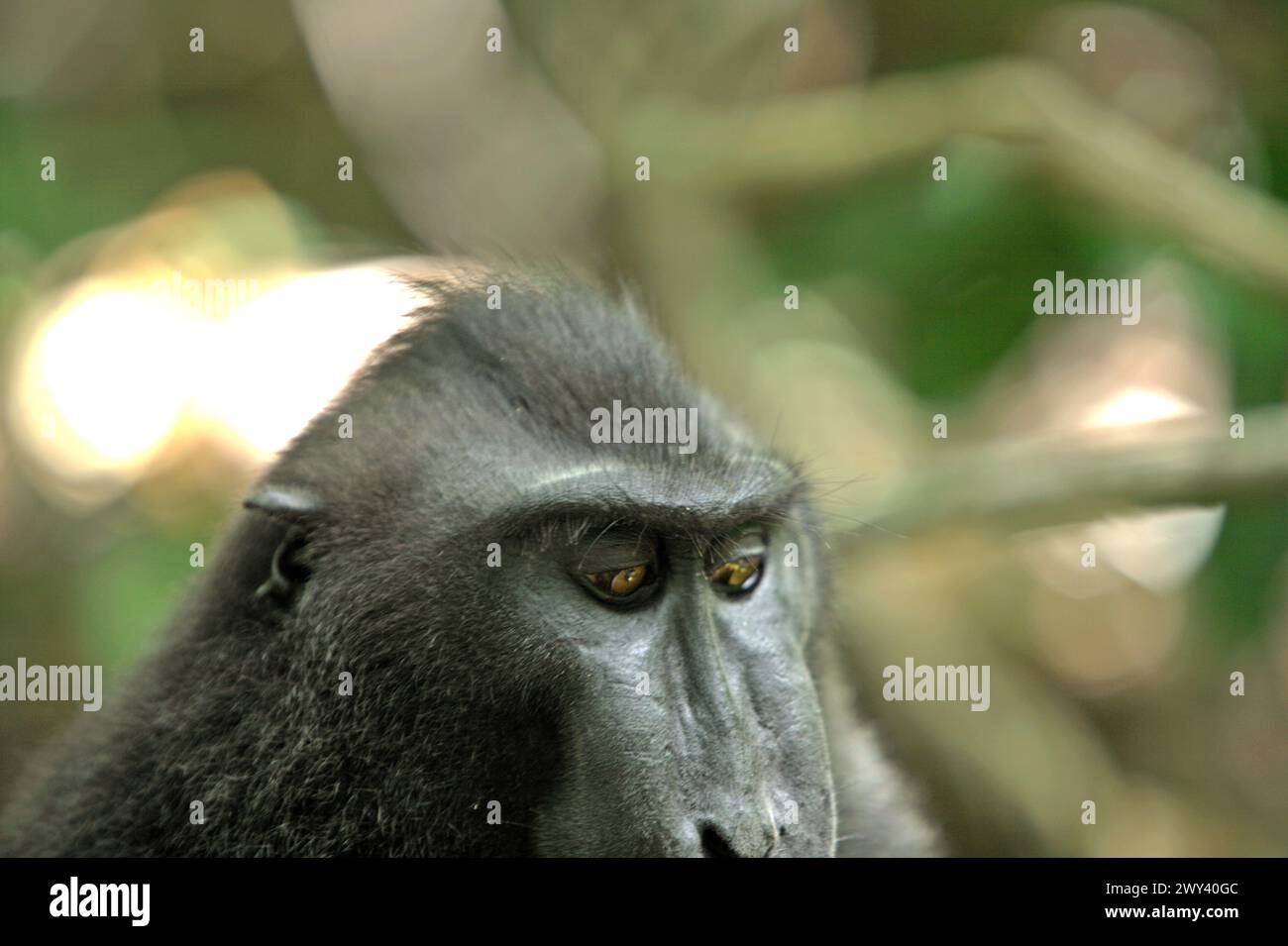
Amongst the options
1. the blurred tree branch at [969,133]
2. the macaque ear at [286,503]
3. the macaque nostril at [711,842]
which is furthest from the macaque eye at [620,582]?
the blurred tree branch at [969,133]

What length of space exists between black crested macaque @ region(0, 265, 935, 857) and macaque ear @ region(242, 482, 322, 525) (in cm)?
1

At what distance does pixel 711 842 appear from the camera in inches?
141

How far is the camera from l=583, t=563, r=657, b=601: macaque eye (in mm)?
3875

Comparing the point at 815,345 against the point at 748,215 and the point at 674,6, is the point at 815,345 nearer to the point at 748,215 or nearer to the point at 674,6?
the point at 748,215

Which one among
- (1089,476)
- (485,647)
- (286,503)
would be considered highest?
(1089,476)

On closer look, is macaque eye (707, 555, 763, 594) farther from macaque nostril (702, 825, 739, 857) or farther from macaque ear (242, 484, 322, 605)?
macaque ear (242, 484, 322, 605)

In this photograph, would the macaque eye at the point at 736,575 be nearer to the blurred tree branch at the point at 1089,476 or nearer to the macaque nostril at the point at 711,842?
the macaque nostril at the point at 711,842

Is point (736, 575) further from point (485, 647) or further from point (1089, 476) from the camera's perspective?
point (1089, 476)

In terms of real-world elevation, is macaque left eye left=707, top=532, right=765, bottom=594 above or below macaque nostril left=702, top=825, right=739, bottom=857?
above

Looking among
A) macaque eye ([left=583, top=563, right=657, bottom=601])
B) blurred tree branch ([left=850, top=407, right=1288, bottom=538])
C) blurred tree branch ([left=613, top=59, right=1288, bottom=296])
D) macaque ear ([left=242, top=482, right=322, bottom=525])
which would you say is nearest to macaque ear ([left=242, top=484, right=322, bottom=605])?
macaque ear ([left=242, top=482, right=322, bottom=525])

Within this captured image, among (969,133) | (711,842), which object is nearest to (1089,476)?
(969,133)

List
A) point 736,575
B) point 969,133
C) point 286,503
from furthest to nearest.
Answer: point 969,133 < point 736,575 < point 286,503

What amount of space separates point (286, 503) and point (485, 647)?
74cm

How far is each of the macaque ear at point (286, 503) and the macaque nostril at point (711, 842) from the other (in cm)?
146
